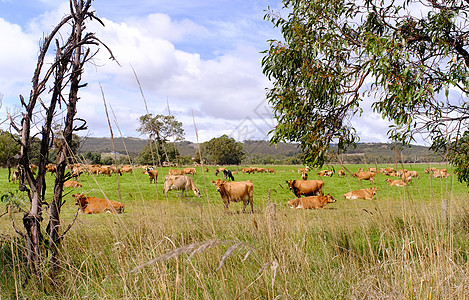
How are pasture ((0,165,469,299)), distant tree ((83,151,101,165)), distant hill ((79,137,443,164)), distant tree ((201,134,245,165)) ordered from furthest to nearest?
distant tree ((201,134,245,165)), distant tree ((83,151,101,165)), distant hill ((79,137,443,164)), pasture ((0,165,469,299))

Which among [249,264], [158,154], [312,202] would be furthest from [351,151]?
[312,202]

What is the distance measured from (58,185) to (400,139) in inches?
216

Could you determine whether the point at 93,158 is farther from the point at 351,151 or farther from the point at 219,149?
the point at 351,151

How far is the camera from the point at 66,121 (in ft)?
10.6

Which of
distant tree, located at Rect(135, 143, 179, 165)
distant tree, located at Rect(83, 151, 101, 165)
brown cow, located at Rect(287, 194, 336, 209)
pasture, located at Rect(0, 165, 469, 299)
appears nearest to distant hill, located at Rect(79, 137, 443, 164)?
distant tree, located at Rect(135, 143, 179, 165)

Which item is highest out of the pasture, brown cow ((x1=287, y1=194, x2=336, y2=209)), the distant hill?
the distant hill

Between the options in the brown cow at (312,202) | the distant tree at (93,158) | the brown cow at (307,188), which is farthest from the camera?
the brown cow at (307,188)

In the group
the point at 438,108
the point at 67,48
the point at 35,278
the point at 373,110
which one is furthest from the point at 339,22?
the point at 35,278

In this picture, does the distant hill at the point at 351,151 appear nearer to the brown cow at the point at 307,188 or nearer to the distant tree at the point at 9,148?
the distant tree at the point at 9,148

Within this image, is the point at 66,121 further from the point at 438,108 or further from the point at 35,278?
the point at 438,108

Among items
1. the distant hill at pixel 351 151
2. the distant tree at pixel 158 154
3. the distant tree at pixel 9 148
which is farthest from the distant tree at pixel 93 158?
the distant tree at pixel 9 148

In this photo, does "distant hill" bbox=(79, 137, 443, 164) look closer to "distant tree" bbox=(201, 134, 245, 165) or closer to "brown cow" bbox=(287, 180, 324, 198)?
"distant tree" bbox=(201, 134, 245, 165)

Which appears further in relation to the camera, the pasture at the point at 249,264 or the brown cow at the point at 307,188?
the brown cow at the point at 307,188

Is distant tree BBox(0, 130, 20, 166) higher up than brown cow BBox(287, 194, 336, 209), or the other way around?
distant tree BBox(0, 130, 20, 166)
